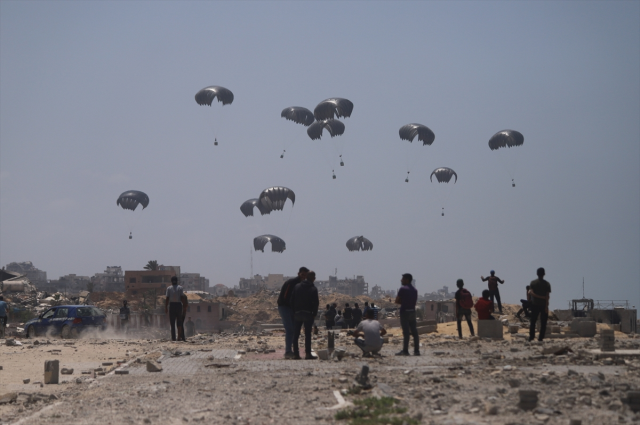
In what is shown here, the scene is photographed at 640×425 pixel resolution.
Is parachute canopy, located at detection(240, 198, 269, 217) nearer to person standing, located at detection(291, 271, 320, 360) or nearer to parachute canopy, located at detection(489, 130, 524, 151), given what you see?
parachute canopy, located at detection(489, 130, 524, 151)

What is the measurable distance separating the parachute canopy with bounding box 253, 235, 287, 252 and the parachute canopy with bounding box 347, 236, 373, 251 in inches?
350

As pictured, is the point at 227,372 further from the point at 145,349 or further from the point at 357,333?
the point at 145,349

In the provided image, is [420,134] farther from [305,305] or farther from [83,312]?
[305,305]

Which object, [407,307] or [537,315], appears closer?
[407,307]

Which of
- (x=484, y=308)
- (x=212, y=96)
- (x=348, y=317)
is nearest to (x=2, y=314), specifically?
(x=348, y=317)

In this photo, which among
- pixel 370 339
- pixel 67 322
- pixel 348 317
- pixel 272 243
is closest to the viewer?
pixel 370 339

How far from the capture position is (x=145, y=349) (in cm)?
1878

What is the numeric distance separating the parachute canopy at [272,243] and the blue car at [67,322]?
6125 cm

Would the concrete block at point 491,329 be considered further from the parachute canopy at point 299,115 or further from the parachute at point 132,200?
the parachute at point 132,200

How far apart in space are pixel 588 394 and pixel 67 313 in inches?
860

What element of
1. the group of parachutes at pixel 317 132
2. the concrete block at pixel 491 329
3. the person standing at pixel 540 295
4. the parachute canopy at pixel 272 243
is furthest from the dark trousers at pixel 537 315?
the parachute canopy at pixel 272 243

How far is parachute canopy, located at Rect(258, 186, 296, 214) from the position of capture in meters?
53.5

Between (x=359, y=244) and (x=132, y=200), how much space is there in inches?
1235

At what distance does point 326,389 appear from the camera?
29.7 feet
